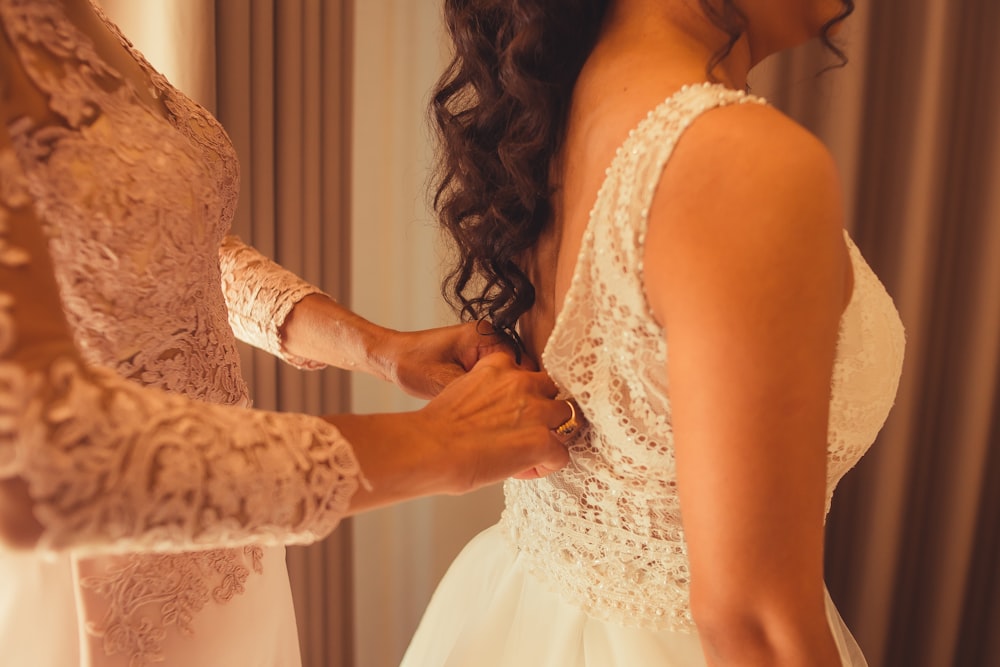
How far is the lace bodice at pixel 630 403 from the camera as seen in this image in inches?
26.4

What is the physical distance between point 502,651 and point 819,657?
0.45m

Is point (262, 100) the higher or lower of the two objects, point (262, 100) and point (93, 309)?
the higher

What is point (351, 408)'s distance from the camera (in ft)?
6.34

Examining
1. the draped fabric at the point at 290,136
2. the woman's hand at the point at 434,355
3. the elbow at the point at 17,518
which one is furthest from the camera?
the draped fabric at the point at 290,136

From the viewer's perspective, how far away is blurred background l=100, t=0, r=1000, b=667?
5.02 feet

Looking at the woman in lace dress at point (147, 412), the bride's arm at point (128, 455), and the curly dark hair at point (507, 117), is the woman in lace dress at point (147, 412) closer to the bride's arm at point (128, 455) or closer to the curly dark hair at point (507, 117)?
the bride's arm at point (128, 455)

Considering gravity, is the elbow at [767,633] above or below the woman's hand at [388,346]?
below

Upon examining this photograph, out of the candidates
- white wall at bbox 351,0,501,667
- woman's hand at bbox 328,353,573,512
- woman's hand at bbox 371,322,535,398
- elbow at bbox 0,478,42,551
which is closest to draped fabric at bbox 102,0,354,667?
white wall at bbox 351,0,501,667

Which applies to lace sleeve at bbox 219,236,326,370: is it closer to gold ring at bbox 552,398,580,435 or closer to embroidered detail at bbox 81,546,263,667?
embroidered detail at bbox 81,546,263,667

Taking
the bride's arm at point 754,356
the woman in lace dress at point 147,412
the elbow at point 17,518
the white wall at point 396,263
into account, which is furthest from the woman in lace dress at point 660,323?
the white wall at point 396,263

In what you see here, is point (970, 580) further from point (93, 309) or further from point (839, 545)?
point (93, 309)

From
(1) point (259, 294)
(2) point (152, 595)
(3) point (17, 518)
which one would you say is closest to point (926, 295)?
(1) point (259, 294)

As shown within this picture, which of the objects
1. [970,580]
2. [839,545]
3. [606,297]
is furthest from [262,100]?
[970,580]

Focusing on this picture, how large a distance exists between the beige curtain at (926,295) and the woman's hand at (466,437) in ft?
3.61
